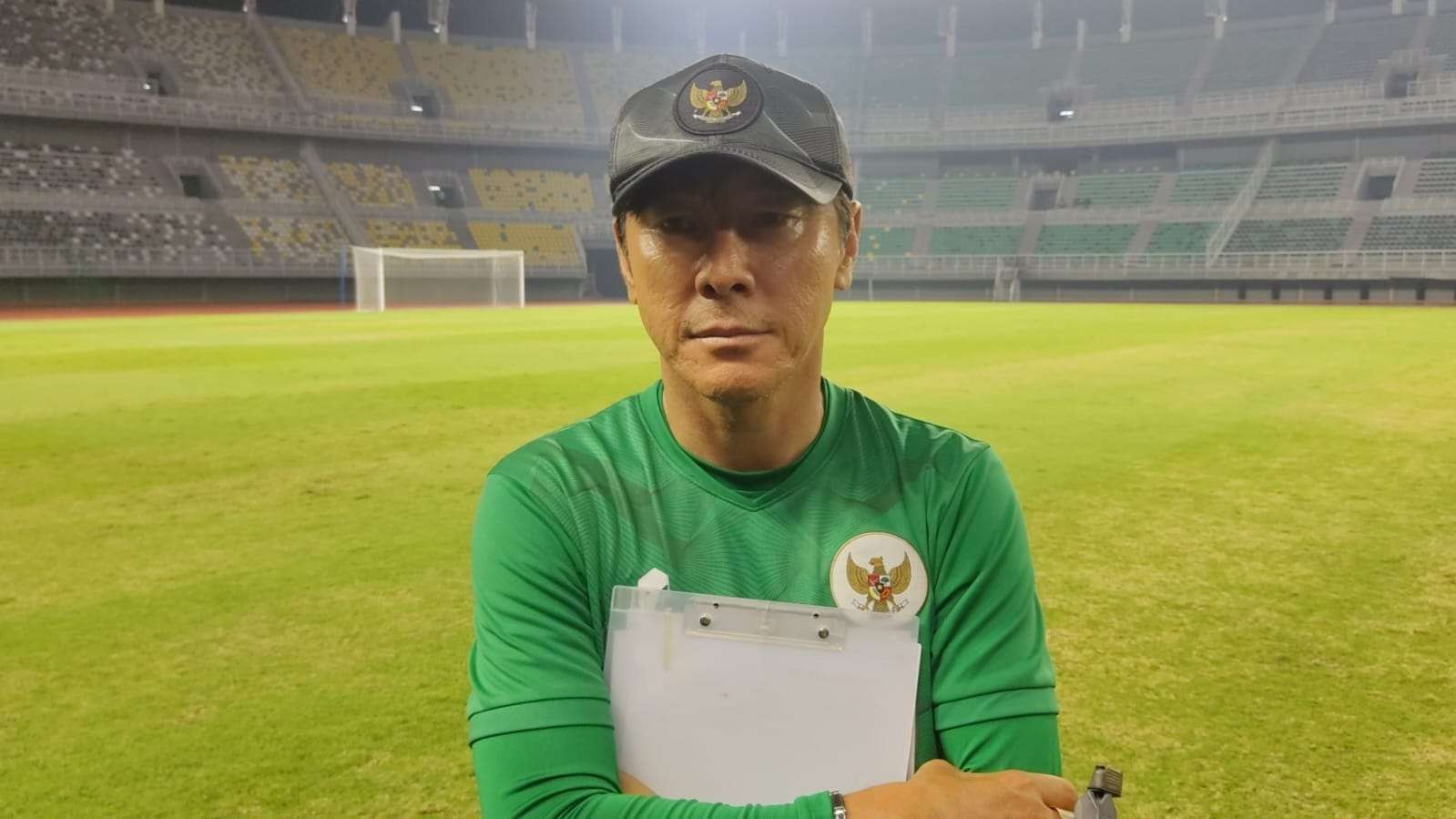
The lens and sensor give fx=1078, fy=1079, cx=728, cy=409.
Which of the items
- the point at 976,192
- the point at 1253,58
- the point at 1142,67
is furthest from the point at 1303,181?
the point at 976,192

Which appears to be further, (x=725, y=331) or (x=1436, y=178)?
(x=1436, y=178)

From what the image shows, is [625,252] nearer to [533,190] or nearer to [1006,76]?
[533,190]

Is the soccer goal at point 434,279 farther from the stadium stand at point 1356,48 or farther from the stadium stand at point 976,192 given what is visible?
the stadium stand at point 1356,48

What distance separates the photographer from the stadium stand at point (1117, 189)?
50.8m

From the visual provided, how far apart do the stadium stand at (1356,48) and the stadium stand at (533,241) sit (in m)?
35.7

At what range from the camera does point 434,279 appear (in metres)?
43.9

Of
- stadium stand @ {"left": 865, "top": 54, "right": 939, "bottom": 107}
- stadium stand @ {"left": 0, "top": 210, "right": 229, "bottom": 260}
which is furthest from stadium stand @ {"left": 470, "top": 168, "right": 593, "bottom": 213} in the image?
stadium stand @ {"left": 865, "top": 54, "right": 939, "bottom": 107}

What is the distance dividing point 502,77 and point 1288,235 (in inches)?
1552

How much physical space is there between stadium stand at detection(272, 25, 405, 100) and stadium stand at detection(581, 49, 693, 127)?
35.0ft

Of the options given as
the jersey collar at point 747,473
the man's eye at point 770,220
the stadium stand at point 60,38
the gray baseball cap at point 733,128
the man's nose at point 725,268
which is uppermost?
the stadium stand at point 60,38

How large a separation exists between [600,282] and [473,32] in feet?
54.8

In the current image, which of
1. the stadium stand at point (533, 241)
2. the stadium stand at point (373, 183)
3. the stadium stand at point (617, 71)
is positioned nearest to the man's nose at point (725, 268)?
the stadium stand at point (533, 241)

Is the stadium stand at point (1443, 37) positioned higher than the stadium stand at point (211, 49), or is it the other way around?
the stadium stand at point (1443, 37)

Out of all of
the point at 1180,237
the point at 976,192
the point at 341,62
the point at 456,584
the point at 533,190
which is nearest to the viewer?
the point at 456,584
